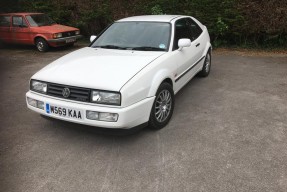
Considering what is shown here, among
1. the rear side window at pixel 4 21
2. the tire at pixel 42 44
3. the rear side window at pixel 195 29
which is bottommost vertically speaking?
the tire at pixel 42 44

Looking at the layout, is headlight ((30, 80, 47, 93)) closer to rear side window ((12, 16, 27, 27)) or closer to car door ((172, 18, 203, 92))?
car door ((172, 18, 203, 92))

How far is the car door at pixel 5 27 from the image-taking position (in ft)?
34.0

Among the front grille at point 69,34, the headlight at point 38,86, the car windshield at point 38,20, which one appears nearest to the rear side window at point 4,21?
the car windshield at point 38,20

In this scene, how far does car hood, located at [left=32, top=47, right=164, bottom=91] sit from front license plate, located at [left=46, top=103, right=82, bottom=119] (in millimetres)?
300

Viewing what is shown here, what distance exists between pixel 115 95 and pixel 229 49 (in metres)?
7.47

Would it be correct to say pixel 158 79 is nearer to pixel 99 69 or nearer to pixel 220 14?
pixel 99 69

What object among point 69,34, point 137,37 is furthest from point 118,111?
point 69,34

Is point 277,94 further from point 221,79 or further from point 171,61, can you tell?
point 171,61

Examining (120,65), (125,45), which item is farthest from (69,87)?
(125,45)

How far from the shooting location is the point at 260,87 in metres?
5.50

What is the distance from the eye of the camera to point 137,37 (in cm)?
432

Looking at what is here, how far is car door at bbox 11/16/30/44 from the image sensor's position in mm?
10047

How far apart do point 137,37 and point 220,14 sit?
5.82 metres

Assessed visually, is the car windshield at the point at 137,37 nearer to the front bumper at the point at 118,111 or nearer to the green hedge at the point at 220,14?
the front bumper at the point at 118,111
